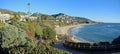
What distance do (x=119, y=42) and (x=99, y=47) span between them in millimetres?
2733

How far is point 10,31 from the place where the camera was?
2577cm

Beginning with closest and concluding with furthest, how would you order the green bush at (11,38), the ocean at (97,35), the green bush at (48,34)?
1. the green bush at (11,38)
2. the green bush at (48,34)
3. the ocean at (97,35)

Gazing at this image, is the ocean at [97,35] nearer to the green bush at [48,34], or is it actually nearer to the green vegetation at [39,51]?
the green bush at [48,34]

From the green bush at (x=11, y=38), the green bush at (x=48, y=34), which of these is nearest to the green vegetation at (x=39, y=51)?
the green bush at (x=11, y=38)

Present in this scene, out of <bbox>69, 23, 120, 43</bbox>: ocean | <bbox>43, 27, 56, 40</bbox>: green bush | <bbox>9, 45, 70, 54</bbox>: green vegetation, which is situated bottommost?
<bbox>69, 23, 120, 43</bbox>: ocean

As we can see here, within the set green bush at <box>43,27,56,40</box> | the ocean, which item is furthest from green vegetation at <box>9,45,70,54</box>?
the ocean

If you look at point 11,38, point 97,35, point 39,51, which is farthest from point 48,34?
point 97,35

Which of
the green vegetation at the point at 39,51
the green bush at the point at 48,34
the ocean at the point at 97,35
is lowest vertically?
the ocean at the point at 97,35

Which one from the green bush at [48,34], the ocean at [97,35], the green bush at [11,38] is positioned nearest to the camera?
the green bush at [11,38]

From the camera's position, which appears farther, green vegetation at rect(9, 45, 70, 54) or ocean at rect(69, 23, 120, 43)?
ocean at rect(69, 23, 120, 43)

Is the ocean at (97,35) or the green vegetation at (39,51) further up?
the green vegetation at (39,51)

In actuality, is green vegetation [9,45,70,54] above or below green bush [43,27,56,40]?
above

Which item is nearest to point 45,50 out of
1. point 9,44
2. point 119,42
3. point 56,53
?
point 56,53

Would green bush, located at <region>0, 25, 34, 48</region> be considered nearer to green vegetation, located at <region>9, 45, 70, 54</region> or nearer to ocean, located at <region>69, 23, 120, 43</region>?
green vegetation, located at <region>9, 45, 70, 54</region>
